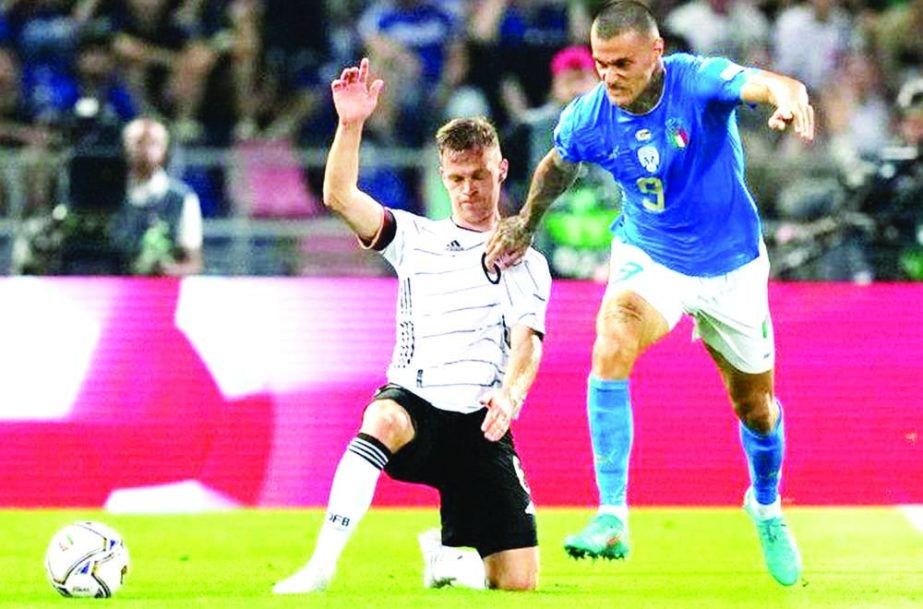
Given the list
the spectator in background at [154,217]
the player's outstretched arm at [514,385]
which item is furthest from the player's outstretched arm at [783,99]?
the spectator in background at [154,217]

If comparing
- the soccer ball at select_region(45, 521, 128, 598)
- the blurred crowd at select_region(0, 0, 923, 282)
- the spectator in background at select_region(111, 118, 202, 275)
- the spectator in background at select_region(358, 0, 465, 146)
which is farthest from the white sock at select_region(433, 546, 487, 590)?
the spectator in background at select_region(358, 0, 465, 146)

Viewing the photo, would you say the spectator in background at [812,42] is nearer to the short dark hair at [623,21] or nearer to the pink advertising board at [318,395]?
the pink advertising board at [318,395]

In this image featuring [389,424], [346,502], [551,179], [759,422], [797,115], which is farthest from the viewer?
[759,422]

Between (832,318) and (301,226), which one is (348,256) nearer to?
(301,226)

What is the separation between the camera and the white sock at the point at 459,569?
8.25 meters

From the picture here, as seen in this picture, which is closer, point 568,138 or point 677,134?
point 677,134

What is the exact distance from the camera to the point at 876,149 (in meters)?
15.0

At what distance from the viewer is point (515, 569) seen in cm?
818

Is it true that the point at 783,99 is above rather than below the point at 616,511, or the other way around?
above

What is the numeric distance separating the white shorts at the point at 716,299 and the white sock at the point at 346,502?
1.40 meters

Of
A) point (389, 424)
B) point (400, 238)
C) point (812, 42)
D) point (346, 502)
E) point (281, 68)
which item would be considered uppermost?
point (812, 42)

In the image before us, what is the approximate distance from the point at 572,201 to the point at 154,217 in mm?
2750

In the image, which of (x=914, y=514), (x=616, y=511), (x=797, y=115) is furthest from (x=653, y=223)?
(x=914, y=514)

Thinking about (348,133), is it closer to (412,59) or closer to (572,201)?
(572,201)
